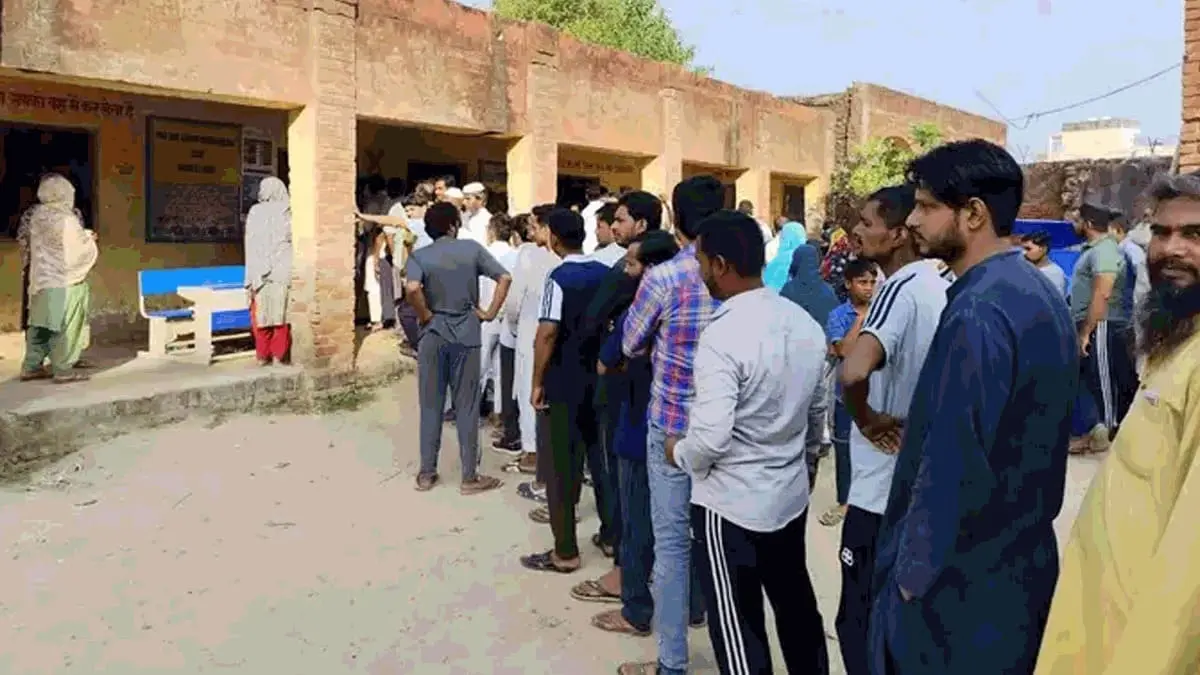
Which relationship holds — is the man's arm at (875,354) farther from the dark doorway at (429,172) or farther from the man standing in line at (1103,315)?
the dark doorway at (429,172)

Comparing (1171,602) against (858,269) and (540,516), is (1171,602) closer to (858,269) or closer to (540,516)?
(858,269)

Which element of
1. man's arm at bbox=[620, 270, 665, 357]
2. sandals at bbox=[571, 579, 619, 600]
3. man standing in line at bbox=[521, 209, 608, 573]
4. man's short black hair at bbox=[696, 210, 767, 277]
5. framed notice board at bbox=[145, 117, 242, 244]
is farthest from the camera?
framed notice board at bbox=[145, 117, 242, 244]

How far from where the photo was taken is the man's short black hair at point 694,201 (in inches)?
171

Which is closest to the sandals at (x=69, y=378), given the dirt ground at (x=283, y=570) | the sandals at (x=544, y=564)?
the dirt ground at (x=283, y=570)

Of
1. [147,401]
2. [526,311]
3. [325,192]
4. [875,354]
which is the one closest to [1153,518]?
[875,354]

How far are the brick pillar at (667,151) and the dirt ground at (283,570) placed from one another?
23.9 ft

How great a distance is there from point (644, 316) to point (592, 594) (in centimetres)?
154

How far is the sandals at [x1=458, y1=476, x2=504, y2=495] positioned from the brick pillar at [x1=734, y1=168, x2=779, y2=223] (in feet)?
33.9

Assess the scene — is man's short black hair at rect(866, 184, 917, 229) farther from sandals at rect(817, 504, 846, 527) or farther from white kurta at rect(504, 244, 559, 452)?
white kurta at rect(504, 244, 559, 452)

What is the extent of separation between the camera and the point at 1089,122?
58.0 metres

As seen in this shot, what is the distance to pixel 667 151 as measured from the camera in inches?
561

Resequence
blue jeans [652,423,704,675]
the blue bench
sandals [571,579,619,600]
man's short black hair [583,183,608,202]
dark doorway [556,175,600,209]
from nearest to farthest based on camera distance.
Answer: blue jeans [652,423,704,675], sandals [571,579,619,600], the blue bench, man's short black hair [583,183,608,202], dark doorway [556,175,600,209]

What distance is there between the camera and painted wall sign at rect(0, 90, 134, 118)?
981 centimetres

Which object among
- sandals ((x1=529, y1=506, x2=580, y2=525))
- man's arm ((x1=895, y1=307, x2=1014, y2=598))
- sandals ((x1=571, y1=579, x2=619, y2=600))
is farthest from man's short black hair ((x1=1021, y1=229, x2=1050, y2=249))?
man's arm ((x1=895, y1=307, x2=1014, y2=598))
